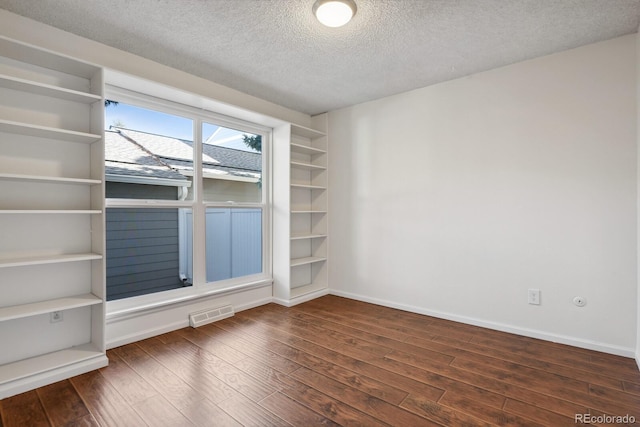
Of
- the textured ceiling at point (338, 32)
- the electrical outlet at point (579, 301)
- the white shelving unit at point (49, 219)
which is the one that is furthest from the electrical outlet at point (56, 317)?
the electrical outlet at point (579, 301)

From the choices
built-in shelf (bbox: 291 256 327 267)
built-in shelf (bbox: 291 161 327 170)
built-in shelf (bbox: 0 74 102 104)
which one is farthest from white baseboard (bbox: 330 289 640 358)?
built-in shelf (bbox: 0 74 102 104)

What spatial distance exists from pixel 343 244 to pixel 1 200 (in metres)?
3.34

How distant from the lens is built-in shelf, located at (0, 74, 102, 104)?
201 cm

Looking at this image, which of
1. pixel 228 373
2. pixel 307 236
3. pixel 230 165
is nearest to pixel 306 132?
pixel 230 165

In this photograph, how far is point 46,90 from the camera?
217cm

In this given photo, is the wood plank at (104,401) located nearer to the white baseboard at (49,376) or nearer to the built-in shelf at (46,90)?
the white baseboard at (49,376)

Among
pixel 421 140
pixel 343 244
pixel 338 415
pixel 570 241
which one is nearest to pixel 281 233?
pixel 343 244

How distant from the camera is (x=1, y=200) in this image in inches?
83.6

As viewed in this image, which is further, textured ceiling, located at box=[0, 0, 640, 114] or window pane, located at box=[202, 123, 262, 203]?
window pane, located at box=[202, 123, 262, 203]

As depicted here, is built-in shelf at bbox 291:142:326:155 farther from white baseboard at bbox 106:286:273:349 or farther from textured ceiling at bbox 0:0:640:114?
white baseboard at bbox 106:286:273:349

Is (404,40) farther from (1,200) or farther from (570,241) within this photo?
(1,200)

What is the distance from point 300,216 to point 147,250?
77.9 inches

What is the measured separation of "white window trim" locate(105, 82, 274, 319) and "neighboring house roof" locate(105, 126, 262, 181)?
124 mm

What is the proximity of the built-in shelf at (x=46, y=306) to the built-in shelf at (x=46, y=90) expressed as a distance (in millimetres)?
1491
